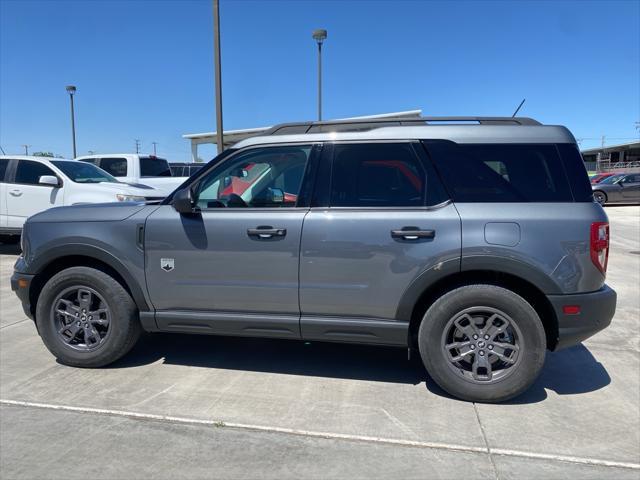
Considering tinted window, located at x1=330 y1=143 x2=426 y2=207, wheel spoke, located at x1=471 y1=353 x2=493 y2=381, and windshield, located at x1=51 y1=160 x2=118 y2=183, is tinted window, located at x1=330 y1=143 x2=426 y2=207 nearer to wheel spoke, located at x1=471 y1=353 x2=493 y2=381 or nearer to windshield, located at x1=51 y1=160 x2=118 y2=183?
wheel spoke, located at x1=471 y1=353 x2=493 y2=381

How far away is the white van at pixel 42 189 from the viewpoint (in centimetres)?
919

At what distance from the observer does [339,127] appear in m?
3.99

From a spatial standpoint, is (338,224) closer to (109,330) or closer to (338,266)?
(338,266)

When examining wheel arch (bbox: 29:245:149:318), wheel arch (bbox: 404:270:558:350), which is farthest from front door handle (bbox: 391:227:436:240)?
wheel arch (bbox: 29:245:149:318)

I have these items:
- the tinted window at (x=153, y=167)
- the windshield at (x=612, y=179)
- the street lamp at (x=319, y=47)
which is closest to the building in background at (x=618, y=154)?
the windshield at (x=612, y=179)

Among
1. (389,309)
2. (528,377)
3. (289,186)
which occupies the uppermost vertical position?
(289,186)

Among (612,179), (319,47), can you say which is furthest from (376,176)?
(612,179)

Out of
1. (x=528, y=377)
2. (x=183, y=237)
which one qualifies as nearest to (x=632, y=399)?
(x=528, y=377)

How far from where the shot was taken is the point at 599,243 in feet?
11.1

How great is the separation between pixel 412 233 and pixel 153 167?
1131 centimetres

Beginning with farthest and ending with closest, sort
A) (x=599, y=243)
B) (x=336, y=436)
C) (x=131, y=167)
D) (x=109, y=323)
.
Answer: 1. (x=131, y=167)
2. (x=109, y=323)
3. (x=599, y=243)
4. (x=336, y=436)

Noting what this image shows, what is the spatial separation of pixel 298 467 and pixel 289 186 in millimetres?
2027

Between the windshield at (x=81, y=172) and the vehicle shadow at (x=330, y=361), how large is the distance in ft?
18.9

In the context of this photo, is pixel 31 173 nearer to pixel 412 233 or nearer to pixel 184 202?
pixel 184 202
